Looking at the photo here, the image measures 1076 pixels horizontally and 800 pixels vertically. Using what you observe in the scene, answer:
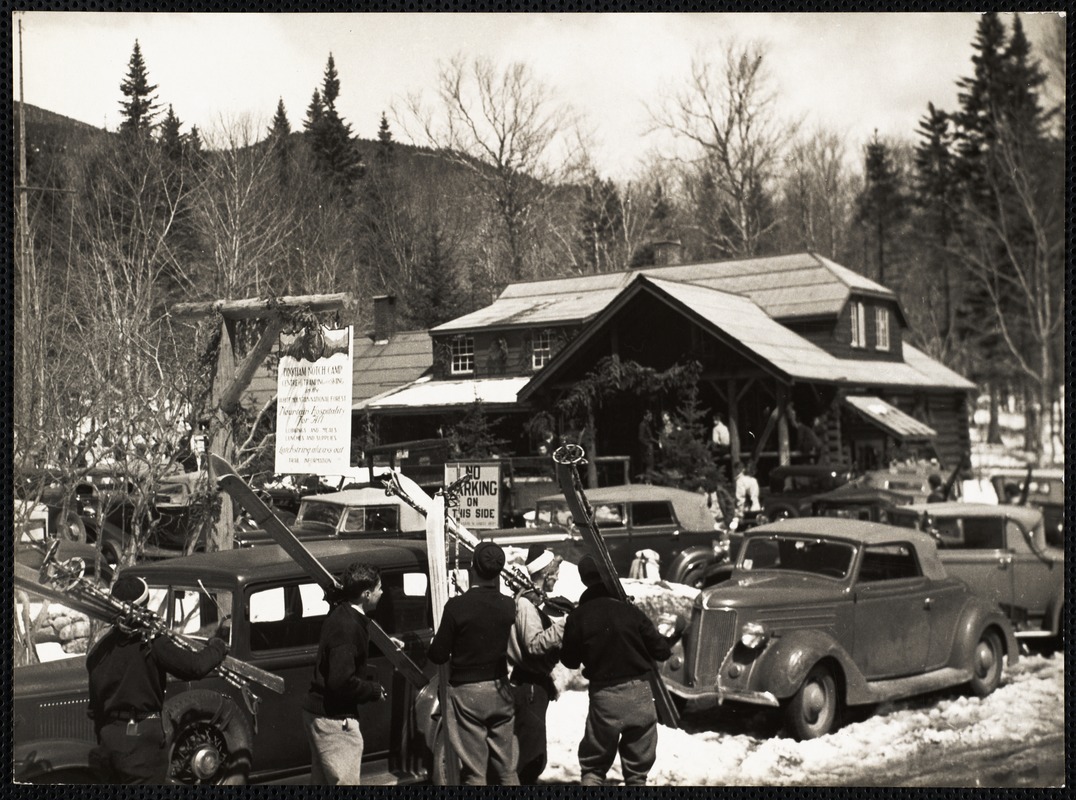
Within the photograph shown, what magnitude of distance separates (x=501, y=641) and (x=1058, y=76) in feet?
17.3

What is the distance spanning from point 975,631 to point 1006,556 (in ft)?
4.20

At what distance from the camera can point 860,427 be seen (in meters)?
9.11

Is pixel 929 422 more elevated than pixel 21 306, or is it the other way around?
pixel 21 306

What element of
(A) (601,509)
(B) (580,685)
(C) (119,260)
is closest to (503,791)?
(B) (580,685)

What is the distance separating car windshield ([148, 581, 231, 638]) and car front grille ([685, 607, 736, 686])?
3476 mm

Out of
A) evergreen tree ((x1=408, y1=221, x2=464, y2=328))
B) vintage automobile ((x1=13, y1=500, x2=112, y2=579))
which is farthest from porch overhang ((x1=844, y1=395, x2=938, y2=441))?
vintage automobile ((x1=13, y1=500, x2=112, y2=579))

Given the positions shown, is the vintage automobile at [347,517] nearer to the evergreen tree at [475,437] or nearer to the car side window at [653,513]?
the evergreen tree at [475,437]

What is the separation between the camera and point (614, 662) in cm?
551

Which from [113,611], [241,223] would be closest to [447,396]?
[241,223]

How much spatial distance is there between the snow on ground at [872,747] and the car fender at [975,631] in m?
0.32

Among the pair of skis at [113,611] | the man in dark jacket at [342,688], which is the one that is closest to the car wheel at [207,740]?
the pair of skis at [113,611]

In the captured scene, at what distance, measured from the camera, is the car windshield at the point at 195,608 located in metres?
5.71

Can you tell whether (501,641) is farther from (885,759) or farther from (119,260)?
(119,260)

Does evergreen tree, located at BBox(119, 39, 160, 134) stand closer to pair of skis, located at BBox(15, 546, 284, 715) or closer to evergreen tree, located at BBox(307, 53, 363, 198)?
evergreen tree, located at BBox(307, 53, 363, 198)
